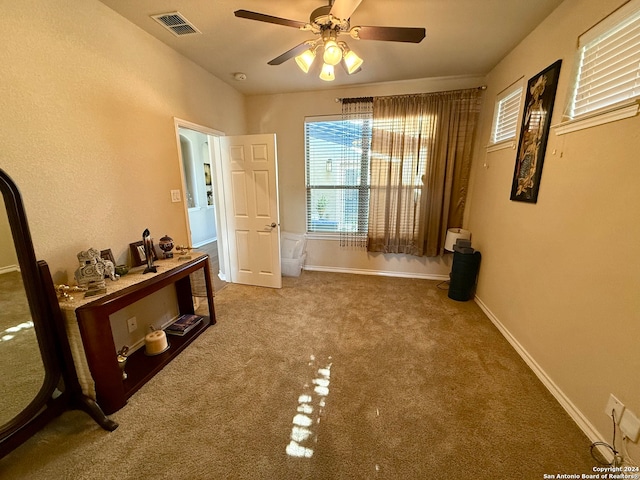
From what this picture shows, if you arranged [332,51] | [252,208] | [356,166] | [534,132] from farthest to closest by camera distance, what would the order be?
[356,166], [252,208], [534,132], [332,51]

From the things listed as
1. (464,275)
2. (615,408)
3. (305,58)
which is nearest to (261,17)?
(305,58)

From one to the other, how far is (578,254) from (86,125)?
333 cm

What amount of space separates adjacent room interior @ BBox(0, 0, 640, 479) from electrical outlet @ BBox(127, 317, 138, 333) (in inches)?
0.7

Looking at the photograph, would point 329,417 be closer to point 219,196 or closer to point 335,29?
point 335,29

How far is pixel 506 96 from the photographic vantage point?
8.38ft

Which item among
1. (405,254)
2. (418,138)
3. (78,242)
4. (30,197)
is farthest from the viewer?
(405,254)

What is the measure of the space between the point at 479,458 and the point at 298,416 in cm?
99

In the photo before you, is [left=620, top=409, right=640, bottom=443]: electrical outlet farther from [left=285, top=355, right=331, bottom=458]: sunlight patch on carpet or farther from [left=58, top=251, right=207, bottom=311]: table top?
[left=58, top=251, right=207, bottom=311]: table top

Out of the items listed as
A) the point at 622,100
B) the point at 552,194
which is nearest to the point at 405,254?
the point at 552,194

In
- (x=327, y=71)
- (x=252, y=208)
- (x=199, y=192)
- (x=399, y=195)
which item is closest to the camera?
(x=327, y=71)

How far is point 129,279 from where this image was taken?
1798 mm

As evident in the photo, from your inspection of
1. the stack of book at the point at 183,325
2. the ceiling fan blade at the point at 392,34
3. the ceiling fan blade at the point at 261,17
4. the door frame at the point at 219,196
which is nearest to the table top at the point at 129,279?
the stack of book at the point at 183,325

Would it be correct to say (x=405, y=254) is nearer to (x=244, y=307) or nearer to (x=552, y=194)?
(x=552, y=194)

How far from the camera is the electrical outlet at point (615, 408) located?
1239 millimetres
